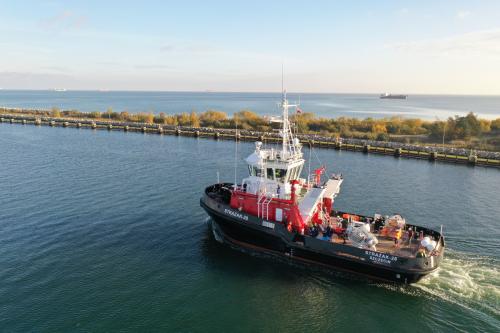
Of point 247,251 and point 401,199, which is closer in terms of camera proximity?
point 247,251

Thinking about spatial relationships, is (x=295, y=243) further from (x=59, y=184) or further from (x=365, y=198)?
(x=59, y=184)

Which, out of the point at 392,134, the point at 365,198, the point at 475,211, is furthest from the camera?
the point at 392,134

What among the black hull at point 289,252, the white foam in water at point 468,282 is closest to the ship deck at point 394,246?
the black hull at point 289,252

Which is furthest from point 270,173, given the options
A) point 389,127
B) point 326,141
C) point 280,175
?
point 389,127

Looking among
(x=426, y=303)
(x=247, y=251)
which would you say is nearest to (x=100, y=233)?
(x=247, y=251)

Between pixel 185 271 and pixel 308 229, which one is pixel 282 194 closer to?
pixel 308 229
